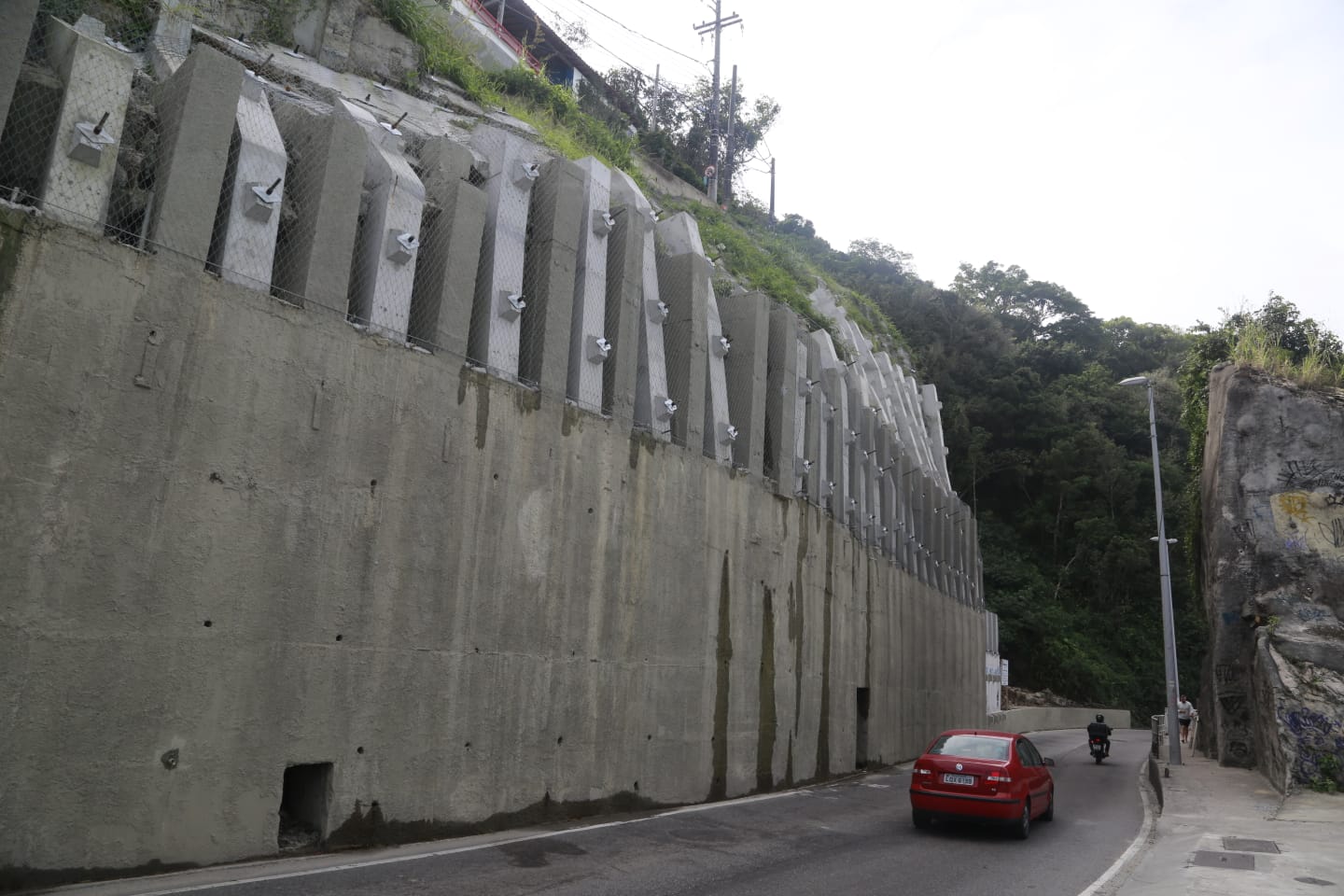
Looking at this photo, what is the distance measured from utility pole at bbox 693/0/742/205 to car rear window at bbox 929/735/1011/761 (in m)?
33.9

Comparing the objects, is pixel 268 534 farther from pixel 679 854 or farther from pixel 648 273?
pixel 648 273

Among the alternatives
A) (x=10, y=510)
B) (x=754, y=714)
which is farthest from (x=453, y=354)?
(x=754, y=714)

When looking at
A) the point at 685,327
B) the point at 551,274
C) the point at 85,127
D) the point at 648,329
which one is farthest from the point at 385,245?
the point at 685,327

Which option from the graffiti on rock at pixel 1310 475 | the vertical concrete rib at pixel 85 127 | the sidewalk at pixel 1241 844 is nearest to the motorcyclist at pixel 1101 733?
the sidewalk at pixel 1241 844

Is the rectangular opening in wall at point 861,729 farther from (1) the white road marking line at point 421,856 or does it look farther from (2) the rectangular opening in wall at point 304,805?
(2) the rectangular opening in wall at point 304,805

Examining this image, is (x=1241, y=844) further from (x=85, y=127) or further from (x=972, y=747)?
(x=85, y=127)

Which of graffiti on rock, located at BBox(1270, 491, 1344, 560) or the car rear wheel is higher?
graffiti on rock, located at BBox(1270, 491, 1344, 560)

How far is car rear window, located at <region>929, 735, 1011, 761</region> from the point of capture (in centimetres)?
1133

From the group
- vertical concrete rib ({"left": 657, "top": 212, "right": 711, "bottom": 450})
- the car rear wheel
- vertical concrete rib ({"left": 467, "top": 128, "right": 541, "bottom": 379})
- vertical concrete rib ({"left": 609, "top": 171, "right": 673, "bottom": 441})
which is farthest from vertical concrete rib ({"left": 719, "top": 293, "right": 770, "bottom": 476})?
the car rear wheel

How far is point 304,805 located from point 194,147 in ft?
19.7

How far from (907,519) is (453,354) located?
59.2 feet

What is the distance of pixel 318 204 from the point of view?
888 centimetres

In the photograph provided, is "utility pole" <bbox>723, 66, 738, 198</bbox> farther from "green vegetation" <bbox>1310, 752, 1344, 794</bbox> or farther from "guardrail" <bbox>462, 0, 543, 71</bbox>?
"green vegetation" <bbox>1310, 752, 1344, 794</bbox>

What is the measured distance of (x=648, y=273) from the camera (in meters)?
13.9
